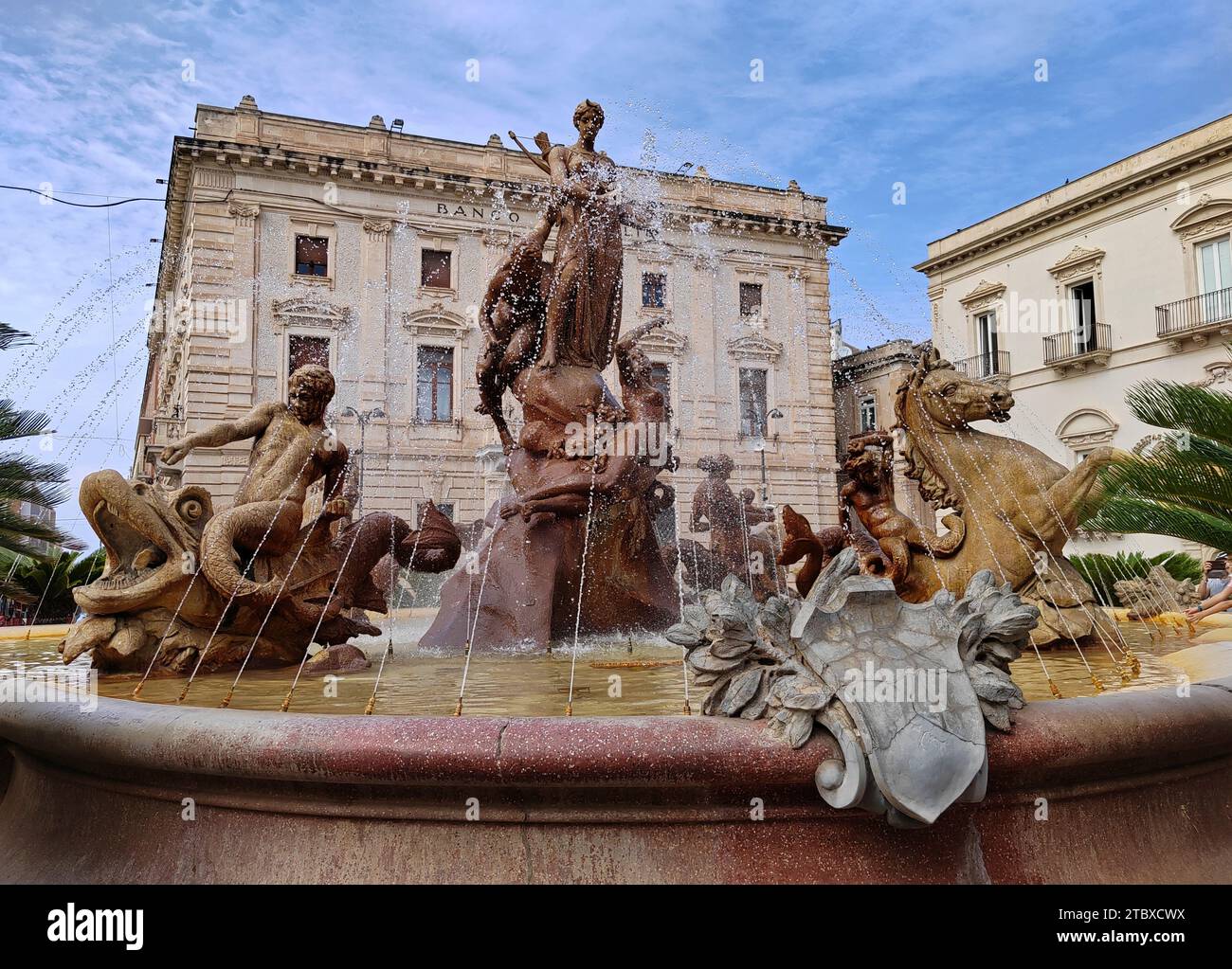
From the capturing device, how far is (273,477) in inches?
198

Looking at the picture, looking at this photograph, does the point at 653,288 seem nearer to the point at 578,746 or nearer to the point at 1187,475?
the point at 1187,475

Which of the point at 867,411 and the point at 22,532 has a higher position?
the point at 867,411

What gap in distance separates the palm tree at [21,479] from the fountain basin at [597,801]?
673 cm

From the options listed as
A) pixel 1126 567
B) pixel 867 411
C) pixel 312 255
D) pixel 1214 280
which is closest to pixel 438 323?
pixel 312 255

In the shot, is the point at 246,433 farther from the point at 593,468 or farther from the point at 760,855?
the point at 760,855

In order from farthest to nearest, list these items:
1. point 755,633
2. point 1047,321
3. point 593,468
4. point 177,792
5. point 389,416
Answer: point 1047,321 < point 389,416 < point 593,468 < point 177,792 < point 755,633

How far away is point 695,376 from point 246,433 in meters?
24.0

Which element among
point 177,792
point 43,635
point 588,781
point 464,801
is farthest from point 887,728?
point 43,635

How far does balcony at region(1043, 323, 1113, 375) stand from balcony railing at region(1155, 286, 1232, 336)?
4.64ft

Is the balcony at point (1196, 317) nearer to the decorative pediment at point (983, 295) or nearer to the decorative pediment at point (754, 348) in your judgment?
the decorative pediment at point (983, 295)

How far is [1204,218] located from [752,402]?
1295 centimetres

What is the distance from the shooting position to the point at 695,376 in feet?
94.0

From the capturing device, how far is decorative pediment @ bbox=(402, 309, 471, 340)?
2748 centimetres

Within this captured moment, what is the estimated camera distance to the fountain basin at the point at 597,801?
2.54 meters
